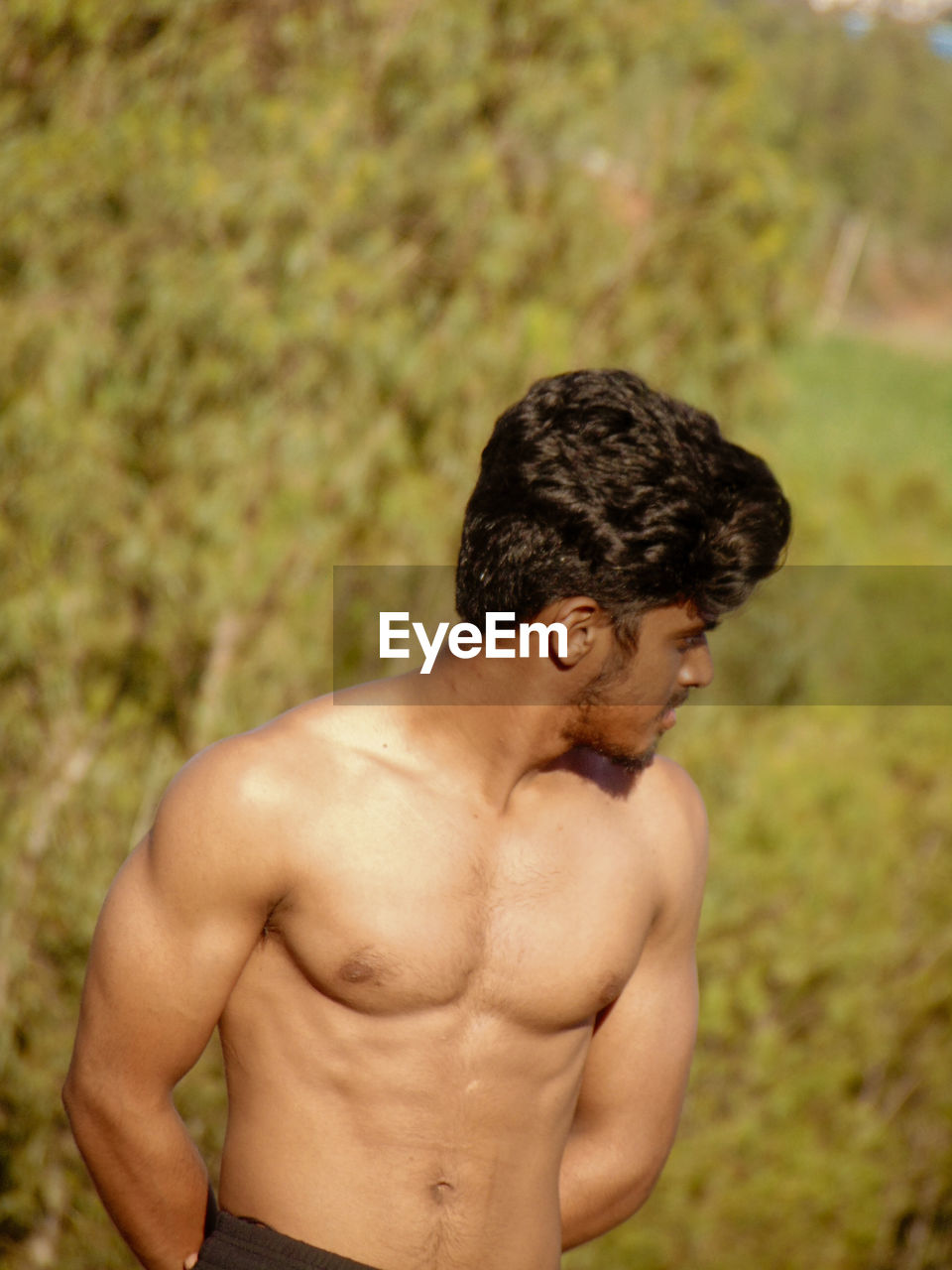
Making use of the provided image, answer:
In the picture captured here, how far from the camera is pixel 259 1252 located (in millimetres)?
1763

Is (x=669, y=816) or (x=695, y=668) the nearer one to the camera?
(x=695, y=668)

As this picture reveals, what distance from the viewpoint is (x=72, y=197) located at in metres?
4.01

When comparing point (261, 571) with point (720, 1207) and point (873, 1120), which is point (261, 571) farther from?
point (873, 1120)

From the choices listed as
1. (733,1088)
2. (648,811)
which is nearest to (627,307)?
(733,1088)

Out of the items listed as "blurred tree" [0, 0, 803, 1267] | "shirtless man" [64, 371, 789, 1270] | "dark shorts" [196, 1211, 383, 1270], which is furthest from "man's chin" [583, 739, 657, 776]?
"blurred tree" [0, 0, 803, 1267]

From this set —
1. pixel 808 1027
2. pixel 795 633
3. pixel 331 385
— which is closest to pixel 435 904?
pixel 331 385

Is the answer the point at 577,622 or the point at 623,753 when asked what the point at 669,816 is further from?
the point at 577,622

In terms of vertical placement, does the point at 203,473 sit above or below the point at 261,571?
above

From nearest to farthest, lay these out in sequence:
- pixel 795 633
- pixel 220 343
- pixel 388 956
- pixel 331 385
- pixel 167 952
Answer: pixel 167 952
pixel 388 956
pixel 220 343
pixel 331 385
pixel 795 633

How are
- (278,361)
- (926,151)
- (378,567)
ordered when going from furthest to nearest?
(926,151)
(378,567)
(278,361)

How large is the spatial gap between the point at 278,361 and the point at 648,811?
2736 mm

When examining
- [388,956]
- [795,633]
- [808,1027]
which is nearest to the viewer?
[388,956]

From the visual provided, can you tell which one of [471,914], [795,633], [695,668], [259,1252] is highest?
[695,668]

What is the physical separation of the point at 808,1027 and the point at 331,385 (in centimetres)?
326
